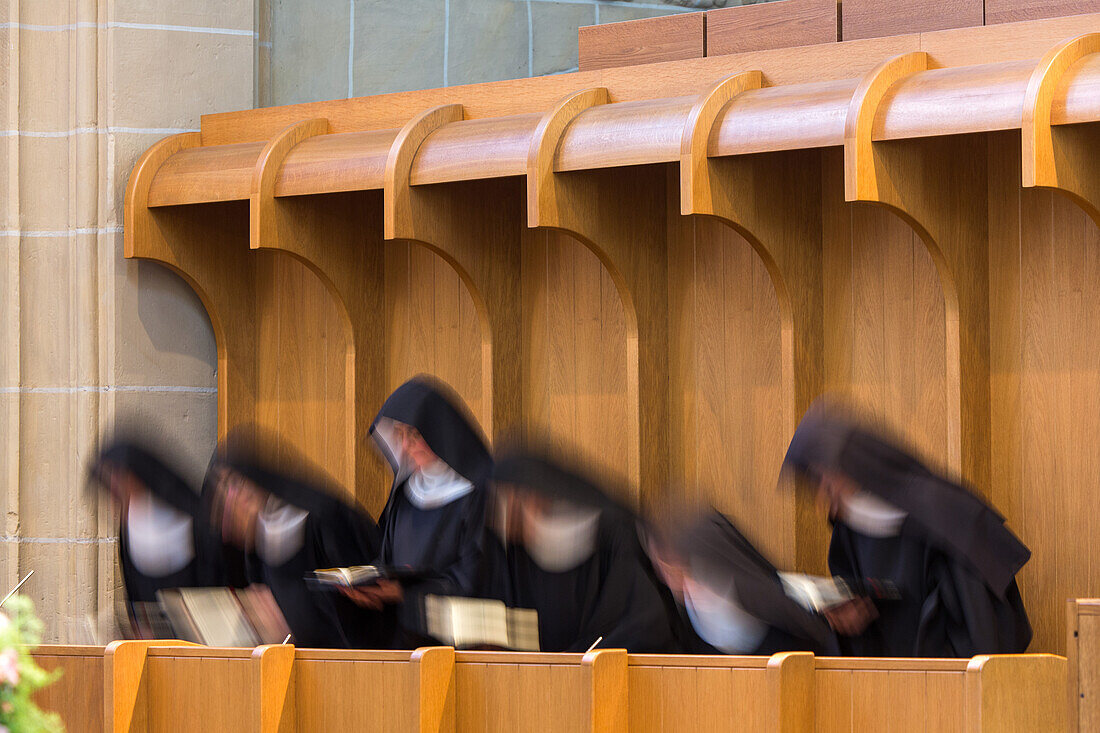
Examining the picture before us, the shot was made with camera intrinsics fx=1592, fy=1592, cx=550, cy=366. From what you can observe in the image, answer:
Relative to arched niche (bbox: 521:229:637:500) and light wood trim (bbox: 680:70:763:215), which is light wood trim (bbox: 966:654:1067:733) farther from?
arched niche (bbox: 521:229:637:500)

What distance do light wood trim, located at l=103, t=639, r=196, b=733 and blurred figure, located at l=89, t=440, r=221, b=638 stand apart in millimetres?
959

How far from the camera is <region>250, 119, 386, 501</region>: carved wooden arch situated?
5.61 metres

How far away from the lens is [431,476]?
506 cm

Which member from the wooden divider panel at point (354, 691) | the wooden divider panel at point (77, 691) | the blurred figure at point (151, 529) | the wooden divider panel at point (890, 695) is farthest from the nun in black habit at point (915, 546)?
the blurred figure at point (151, 529)

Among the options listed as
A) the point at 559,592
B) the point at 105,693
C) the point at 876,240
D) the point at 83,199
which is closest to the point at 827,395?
the point at 876,240

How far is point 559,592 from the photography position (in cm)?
462

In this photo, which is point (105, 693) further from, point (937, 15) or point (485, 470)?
point (937, 15)

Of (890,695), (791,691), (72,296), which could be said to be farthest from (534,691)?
(72,296)

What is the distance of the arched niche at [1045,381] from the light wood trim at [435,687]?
70.0 inches

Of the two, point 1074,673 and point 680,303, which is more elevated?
point 680,303

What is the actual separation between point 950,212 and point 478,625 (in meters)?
1.83

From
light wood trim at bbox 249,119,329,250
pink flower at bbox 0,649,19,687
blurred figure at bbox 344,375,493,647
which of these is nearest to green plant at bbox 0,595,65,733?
pink flower at bbox 0,649,19,687

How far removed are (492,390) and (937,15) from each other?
191 cm

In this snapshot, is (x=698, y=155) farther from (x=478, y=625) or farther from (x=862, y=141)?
(x=478, y=625)
